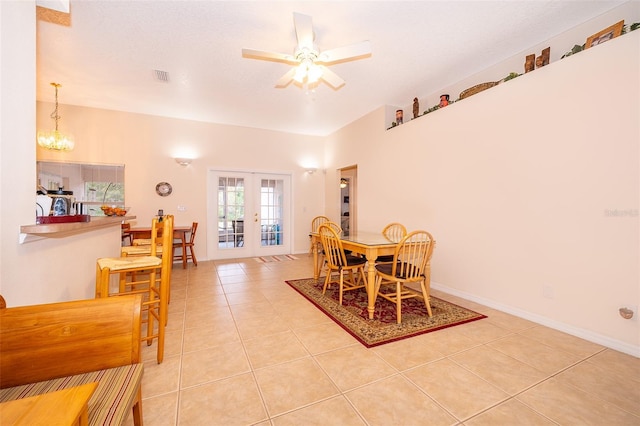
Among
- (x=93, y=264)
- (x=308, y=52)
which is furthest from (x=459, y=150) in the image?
(x=93, y=264)

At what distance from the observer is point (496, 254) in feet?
9.89

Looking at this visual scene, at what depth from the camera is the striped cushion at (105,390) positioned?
912 mm

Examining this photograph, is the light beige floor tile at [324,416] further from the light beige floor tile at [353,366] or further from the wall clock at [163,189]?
the wall clock at [163,189]

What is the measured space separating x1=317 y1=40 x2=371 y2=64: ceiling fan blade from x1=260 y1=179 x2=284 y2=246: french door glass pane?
4.11 metres

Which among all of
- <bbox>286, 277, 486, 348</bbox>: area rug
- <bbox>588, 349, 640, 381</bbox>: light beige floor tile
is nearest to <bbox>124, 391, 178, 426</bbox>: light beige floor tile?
<bbox>286, 277, 486, 348</bbox>: area rug

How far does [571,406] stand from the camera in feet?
5.08

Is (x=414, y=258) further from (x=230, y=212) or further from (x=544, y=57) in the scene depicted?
(x=230, y=212)

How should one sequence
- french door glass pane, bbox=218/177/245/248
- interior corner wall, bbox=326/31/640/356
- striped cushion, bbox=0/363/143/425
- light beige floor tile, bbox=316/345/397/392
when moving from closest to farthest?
1. striped cushion, bbox=0/363/143/425
2. light beige floor tile, bbox=316/345/397/392
3. interior corner wall, bbox=326/31/640/356
4. french door glass pane, bbox=218/177/245/248

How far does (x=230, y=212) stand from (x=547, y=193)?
5.49 m

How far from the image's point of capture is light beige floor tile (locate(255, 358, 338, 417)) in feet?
5.15

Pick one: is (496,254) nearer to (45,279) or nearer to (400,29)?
(400,29)

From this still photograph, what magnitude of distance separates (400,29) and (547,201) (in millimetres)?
2285

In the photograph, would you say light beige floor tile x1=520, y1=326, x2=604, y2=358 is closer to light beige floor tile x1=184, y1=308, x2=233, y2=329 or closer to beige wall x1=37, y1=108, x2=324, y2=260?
light beige floor tile x1=184, y1=308, x2=233, y2=329

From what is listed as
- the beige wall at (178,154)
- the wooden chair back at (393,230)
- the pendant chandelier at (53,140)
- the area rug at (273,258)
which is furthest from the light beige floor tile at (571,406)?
the pendant chandelier at (53,140)
